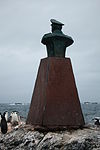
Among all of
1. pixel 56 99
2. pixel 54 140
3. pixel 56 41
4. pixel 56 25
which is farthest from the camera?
pixel 56 25

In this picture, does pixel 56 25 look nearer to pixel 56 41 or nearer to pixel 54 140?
pixel 56 41

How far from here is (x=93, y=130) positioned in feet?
26.1

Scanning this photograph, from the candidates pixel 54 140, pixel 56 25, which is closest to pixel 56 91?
pixel 54 140

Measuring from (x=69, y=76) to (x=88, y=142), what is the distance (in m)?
1.99

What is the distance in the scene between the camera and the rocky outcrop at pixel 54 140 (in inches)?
282

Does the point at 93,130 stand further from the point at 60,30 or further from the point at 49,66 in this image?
the point at 60,30

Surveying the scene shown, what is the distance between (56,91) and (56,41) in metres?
1.46

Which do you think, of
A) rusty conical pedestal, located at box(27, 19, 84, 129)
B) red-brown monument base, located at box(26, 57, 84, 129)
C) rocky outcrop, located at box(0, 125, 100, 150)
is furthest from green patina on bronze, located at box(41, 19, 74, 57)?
rocky outcrop, located at box(0, 125, 100, 150)

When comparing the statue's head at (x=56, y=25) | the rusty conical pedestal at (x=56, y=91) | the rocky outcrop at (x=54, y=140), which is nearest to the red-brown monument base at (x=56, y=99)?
the rusty conical pedestal at (x=56, y=91)

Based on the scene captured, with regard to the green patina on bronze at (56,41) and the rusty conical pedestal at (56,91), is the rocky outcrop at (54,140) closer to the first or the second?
the rusty conical pedestal at (56,91)

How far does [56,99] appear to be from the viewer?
801 cm

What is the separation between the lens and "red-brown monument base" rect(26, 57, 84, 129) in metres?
7.91

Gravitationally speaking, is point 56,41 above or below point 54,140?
above

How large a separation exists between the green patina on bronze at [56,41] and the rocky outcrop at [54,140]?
2.24 m
